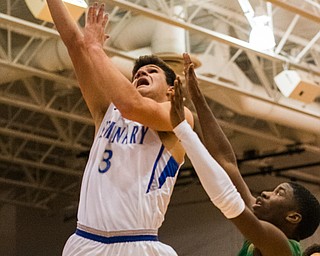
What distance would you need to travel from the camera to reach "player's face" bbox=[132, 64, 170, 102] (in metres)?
3.37

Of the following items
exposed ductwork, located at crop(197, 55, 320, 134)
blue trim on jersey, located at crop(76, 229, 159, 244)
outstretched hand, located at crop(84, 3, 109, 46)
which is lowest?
blue trim on jersey, located at crop(76, 229, 159, 244)

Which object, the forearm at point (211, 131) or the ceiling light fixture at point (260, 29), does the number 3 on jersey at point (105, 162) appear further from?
Answer: the ceiling light fixture at point (260, 29)

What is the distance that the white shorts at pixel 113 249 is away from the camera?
3.11m

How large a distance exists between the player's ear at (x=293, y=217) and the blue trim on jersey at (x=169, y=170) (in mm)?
484

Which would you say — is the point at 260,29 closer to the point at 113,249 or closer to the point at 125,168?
the point at 125,168

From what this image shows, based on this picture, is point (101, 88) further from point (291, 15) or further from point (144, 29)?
point (291, 15)

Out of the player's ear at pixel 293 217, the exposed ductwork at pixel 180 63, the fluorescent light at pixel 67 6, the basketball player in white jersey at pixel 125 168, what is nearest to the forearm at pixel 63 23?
the basketball player in white jersey at pixel 125 168

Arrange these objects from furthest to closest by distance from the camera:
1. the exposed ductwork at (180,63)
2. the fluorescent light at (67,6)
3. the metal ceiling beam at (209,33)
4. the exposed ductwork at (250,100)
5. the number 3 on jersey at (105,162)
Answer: the exposed ductwork at (250,100)
the exposed ductwork at (180,63)
the metal ceiling beam at (209,33)
the fluorescent light at (67,6)
the number 3 on jersey at (105,162)

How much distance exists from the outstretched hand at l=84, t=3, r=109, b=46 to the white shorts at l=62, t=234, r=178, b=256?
791 millimetres

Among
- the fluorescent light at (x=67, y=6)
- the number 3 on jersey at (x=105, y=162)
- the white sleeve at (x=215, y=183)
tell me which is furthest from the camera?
the fluorescent light at (x=67, y=6)

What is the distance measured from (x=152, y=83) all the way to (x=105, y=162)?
406mm

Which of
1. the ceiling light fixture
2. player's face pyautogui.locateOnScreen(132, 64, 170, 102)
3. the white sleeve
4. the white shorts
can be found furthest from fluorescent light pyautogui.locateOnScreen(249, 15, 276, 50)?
the white sleeve

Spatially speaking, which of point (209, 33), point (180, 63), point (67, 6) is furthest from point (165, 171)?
point (209, 33)

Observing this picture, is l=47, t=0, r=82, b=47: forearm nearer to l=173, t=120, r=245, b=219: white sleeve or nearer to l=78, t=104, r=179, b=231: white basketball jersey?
l=78, t=104, r=179, b=231: white basketball jersey
